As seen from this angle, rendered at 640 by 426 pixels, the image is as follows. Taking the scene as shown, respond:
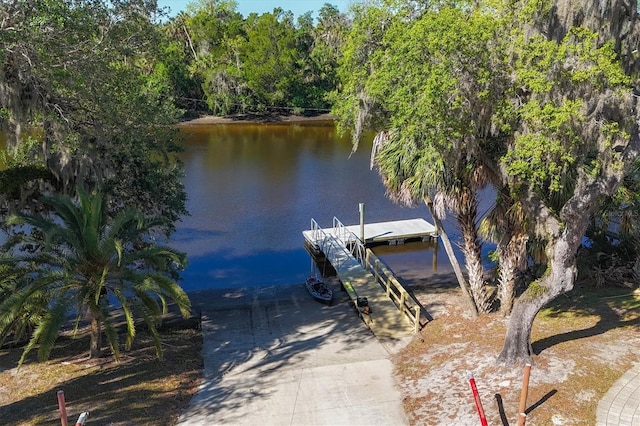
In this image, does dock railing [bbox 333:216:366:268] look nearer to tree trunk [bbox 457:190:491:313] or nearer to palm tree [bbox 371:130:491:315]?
tree trunk [bbox 457:190:491:313]

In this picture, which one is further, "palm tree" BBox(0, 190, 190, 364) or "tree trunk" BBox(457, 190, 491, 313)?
"tree trunk" BBox(457, 190, 491, 313)

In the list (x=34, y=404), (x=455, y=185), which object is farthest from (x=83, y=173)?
(x=455, y=185)

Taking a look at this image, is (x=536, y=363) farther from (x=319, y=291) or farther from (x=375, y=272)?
(x=319, y=291)

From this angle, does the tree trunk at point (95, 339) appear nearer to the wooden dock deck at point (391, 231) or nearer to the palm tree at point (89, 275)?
the palm tree at point (89, 275)

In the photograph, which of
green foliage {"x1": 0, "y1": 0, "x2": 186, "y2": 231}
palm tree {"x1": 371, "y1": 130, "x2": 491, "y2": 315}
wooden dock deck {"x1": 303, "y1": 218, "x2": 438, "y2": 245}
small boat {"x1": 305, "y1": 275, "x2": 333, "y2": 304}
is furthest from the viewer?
wooden dock deck {"x1": 303, "y1": 218, "x2": 438, "y2": 245}

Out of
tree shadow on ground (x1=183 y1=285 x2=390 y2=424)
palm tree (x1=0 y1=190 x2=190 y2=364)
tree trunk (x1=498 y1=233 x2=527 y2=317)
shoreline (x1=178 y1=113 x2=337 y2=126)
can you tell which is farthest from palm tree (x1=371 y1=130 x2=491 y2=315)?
shoreline (x1=178 y1=113 x2=337 y2=126)

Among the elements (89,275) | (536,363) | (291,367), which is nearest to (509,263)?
(536,363)

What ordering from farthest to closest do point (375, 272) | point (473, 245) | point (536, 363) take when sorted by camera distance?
point (375, 272) < point (473, 245) < point (536, 363)
